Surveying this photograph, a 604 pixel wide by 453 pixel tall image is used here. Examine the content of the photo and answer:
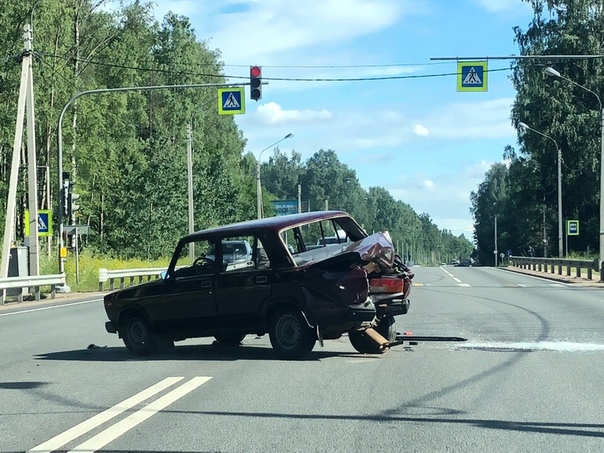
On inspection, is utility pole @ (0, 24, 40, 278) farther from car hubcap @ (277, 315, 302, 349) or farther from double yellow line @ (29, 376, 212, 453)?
double yellow line @ (29, 376, 212, 453)

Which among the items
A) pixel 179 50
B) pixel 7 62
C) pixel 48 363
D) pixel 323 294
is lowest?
pixel 48 363

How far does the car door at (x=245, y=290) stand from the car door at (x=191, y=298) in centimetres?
14

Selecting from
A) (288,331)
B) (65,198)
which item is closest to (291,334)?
(288,331)

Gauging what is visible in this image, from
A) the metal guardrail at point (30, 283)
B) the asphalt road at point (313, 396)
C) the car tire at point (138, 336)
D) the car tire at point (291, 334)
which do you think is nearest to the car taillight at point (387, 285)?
the asphalt road at point (313, 396)

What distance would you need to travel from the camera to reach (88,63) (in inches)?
1950

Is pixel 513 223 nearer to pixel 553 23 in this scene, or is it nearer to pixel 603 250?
pixel 553 23

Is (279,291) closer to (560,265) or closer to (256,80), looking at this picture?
(256,80)

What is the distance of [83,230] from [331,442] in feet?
81.8

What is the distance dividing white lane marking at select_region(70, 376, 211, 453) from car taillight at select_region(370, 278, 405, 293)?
2.64 metres

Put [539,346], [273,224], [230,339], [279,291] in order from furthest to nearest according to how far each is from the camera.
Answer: [230,339], [539,346], [273,224], [279,291]

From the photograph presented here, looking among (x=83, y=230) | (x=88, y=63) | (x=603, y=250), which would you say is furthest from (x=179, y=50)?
(x=603, y=250)

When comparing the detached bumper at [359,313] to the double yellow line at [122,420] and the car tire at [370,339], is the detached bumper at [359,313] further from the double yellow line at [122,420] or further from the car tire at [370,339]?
the double yellow line at [122,420]

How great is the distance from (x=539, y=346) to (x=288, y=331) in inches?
147

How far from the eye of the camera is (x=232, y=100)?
2466 cm
